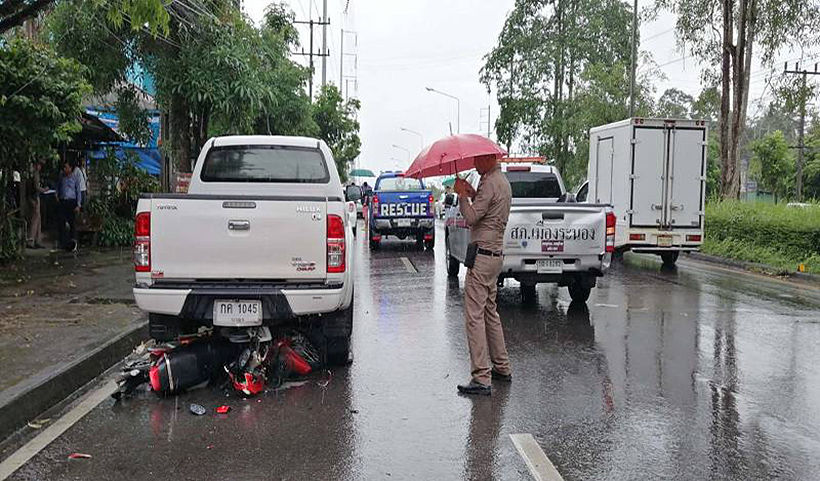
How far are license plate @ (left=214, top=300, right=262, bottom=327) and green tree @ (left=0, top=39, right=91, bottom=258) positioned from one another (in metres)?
5.91

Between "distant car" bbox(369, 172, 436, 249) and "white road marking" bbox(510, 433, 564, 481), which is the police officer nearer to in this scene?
"white road marking" bbox(510, 433, 564, 481)

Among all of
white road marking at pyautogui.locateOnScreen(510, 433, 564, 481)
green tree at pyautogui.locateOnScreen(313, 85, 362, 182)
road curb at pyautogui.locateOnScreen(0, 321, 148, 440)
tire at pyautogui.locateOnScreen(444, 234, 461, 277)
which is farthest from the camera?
green tree at pyautogui.locateOnScreen(313, 85, 362, 182)

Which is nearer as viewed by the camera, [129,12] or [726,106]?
[129,12]

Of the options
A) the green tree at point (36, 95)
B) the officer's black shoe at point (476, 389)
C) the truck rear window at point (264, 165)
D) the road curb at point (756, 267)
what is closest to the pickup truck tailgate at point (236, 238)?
the officer's black shoe at point (476, 389)

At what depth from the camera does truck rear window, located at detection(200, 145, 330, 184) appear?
8.19 m

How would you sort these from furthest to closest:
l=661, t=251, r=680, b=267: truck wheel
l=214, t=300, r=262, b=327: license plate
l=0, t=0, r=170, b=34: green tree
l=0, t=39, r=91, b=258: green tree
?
l=661, t=251, r=680, b=267: truck wheel, l=0, t=39, r=91, b=258: green tree, l=0, t=0, r=170, b=34: green tree, l=214, t=300, r=262, b=327: license plate

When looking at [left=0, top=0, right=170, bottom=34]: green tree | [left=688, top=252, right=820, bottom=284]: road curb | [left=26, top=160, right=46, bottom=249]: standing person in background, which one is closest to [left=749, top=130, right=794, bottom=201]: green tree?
[left=688, top=252, right=820, bottom=284]: road curb

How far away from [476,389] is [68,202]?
11.8m

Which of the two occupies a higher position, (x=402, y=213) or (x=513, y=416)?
(x=402, y=213)

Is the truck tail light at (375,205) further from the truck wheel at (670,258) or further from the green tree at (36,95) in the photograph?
the green tree at (36,95)

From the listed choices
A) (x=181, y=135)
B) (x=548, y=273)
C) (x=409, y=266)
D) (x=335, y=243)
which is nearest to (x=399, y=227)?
(x=409, y=266)

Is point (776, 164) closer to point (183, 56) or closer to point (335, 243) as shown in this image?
point (183, 56)

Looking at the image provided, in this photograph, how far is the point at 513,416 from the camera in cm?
543

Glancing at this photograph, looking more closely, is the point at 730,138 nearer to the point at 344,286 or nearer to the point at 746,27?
the point at 746,27
